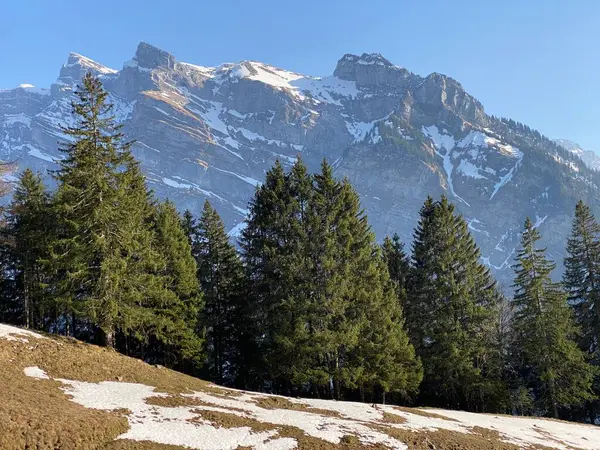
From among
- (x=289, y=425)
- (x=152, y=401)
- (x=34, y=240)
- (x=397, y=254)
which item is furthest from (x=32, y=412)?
(x=397, y=254)

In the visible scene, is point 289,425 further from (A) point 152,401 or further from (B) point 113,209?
(B) point 113,209

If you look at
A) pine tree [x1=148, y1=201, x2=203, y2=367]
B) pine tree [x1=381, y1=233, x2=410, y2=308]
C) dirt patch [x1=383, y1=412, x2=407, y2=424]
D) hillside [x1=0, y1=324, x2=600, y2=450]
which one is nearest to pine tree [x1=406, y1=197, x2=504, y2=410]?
pine tree [x1=381, y1=233, x2=410, y2=308]

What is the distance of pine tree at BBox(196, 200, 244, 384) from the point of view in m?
33.8

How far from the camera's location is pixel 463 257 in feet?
108

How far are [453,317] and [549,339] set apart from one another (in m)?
7.81

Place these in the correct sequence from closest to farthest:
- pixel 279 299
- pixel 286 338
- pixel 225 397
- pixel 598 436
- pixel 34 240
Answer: pixel 225 397, pixel 598 436, pixel 286 338, pixel 279 299, pixel 34 240

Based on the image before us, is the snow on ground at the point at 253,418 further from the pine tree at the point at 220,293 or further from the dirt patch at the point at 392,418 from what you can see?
the pine tree at the point at 220,293

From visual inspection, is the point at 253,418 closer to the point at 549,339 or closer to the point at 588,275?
the point at 549,339

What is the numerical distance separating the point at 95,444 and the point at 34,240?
2216 centimetres

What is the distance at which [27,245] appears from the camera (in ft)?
99.9

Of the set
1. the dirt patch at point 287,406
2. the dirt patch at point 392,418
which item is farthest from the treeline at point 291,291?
A: the dirt patch at point 392,418

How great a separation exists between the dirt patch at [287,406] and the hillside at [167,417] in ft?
0.16

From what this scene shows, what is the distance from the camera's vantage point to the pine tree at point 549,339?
32.2m

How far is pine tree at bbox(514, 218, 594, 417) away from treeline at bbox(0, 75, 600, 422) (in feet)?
0.44
